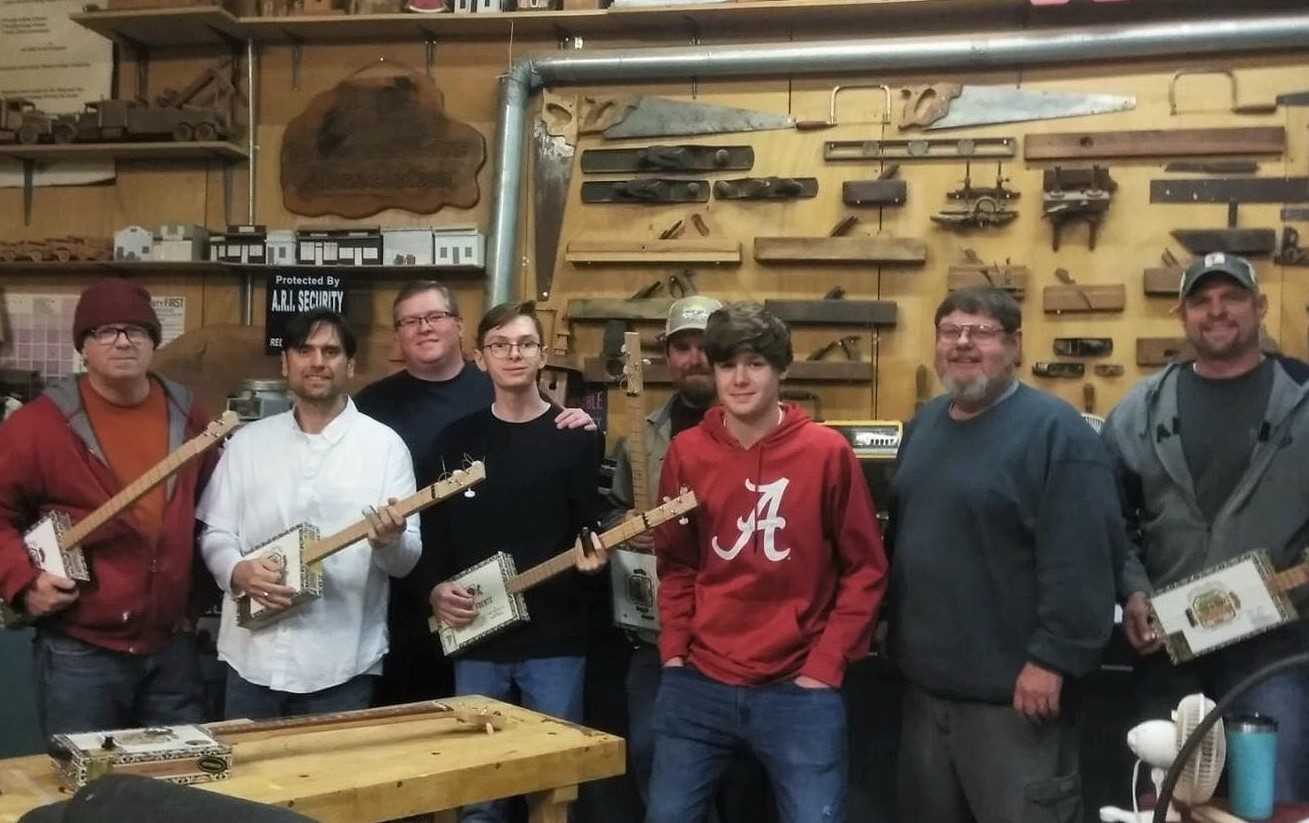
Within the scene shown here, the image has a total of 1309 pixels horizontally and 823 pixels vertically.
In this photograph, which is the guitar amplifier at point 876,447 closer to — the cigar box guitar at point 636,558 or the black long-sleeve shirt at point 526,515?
the cigar box guitar at point 636,558

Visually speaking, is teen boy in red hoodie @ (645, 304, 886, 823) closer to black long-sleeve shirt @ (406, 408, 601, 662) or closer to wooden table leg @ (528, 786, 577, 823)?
wooden table leg @ (528, 786, 577, 823)

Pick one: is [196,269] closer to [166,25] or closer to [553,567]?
[166,25]

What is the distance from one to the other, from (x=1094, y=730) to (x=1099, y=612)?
82 cm

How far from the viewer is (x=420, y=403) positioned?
3.27 metres

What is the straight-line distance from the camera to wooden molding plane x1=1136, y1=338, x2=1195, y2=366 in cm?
404

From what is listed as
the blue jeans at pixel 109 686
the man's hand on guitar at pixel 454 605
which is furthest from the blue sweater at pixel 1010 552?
the blue jeans at pixel 109 686

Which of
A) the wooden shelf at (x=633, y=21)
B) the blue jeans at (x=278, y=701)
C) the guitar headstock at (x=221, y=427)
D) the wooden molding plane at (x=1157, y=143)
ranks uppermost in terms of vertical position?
the wooden shelf at (x=633, y=21)

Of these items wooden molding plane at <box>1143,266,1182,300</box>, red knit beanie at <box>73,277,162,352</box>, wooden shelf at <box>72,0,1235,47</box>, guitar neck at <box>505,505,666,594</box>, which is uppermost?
wooden shelf at <box>72,0,1235,47</box>

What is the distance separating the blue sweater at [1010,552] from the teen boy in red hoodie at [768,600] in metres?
0.14

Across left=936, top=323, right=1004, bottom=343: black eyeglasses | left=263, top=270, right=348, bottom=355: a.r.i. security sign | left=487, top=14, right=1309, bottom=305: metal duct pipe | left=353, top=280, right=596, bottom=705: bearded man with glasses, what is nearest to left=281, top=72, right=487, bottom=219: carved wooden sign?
left=487, top=14, right=1309, bottom=305: metal duct pipe

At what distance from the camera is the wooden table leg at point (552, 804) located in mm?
2209

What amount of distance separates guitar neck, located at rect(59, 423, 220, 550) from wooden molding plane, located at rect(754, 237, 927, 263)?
91.3 inches

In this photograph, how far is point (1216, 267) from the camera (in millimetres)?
2547

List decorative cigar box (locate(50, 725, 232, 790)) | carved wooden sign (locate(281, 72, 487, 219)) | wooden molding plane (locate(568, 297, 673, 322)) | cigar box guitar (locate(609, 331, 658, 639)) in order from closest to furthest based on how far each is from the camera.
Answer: decorative cigar box (locate(50, 725, 232, 790)) → cigar box guitar (locate(609, 331, 658, 639)) → wooden molding plane (locate(568, 297, 673, 322)) → carved wooden sign (locate(281, 72, 487, 219))
